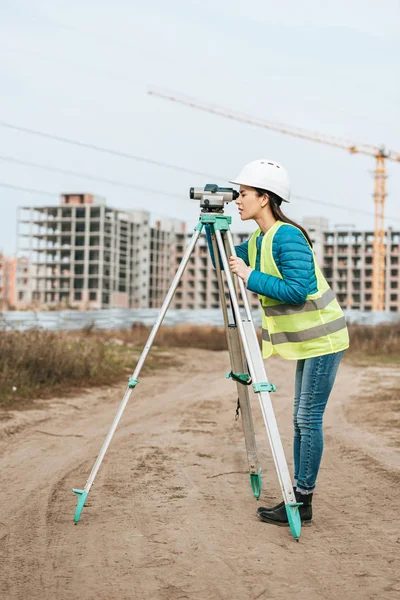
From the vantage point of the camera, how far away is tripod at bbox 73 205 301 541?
4.36m

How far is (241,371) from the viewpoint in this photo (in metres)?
5.07

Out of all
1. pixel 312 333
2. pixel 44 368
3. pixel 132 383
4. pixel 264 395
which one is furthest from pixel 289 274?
pixel 44 368

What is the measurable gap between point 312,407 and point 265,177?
4.12 feet

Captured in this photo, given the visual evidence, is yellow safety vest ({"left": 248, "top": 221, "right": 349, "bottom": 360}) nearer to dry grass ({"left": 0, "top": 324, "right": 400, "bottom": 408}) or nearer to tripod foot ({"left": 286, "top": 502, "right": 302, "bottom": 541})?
tripod foot ({"left": 286, "top": 502, "right": 302, "bottom": 541})

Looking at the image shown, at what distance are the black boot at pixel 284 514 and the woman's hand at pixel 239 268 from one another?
48.3 inches

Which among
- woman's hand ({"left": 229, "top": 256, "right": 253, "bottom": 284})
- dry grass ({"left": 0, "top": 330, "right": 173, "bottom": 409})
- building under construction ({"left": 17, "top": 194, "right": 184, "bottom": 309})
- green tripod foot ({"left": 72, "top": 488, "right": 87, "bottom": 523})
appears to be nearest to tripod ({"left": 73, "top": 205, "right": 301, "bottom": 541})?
green tripod foot ({"left": 72, "top": 488, "right": 87, "bottom": 523})

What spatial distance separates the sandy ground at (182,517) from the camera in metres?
3.54

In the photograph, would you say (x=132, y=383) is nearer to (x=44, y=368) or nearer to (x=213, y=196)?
(x=213, y=196)

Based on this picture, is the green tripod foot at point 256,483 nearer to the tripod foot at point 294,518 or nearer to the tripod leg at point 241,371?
the tripod leg at point 241,371

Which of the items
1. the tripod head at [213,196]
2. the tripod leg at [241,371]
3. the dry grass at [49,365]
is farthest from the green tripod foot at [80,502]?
the dry grass at [49,365]

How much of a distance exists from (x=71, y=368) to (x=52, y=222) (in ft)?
465

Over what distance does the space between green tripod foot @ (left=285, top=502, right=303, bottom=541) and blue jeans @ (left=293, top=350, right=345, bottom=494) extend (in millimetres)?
357

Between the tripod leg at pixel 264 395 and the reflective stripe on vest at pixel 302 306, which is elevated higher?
the reflective stripe on vest at pixel 302 306

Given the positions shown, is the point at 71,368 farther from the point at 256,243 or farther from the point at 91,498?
the point at 256,243
